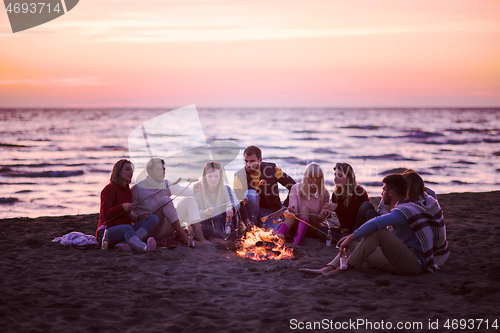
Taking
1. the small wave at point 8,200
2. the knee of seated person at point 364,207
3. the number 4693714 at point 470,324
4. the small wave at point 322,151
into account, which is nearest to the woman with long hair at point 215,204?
the knee of seated person at point 364,207

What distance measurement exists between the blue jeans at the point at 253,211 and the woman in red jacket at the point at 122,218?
1539 millimetres

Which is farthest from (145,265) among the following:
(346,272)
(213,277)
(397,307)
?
(397,307)

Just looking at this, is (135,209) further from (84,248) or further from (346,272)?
(346,272)

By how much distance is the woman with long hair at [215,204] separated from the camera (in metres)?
6.61

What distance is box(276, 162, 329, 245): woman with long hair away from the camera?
6319mm

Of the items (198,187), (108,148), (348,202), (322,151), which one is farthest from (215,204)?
(108,148)

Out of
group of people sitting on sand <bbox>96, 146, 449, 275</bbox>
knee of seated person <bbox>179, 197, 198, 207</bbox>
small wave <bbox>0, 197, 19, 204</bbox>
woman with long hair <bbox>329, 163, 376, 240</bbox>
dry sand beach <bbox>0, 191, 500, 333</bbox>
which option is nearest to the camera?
dry sand beach <bbox>0, 191, 500, 333</bbox>

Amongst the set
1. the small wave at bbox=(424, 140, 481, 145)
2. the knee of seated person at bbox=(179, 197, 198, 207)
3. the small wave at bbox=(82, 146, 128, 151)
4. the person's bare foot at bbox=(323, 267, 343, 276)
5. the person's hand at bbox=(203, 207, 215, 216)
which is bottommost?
the small wave at bbox=(424, 140, 481, 145)

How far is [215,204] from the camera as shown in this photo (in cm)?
676

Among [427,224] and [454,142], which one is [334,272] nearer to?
[427,224]

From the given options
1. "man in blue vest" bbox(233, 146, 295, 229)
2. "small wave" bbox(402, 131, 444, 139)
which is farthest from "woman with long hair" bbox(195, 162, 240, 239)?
A: "small wave" bbox(402, 131, 444, 139)

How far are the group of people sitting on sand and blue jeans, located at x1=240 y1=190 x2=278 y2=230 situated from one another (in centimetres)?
2

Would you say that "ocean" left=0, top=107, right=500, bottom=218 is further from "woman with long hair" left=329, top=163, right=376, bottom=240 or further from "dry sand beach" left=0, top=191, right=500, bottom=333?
"woman with long hair" left=329, top=163, right=376, bottom=240

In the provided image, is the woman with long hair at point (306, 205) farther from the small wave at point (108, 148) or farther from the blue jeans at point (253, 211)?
the small wave at point (108, 148)
